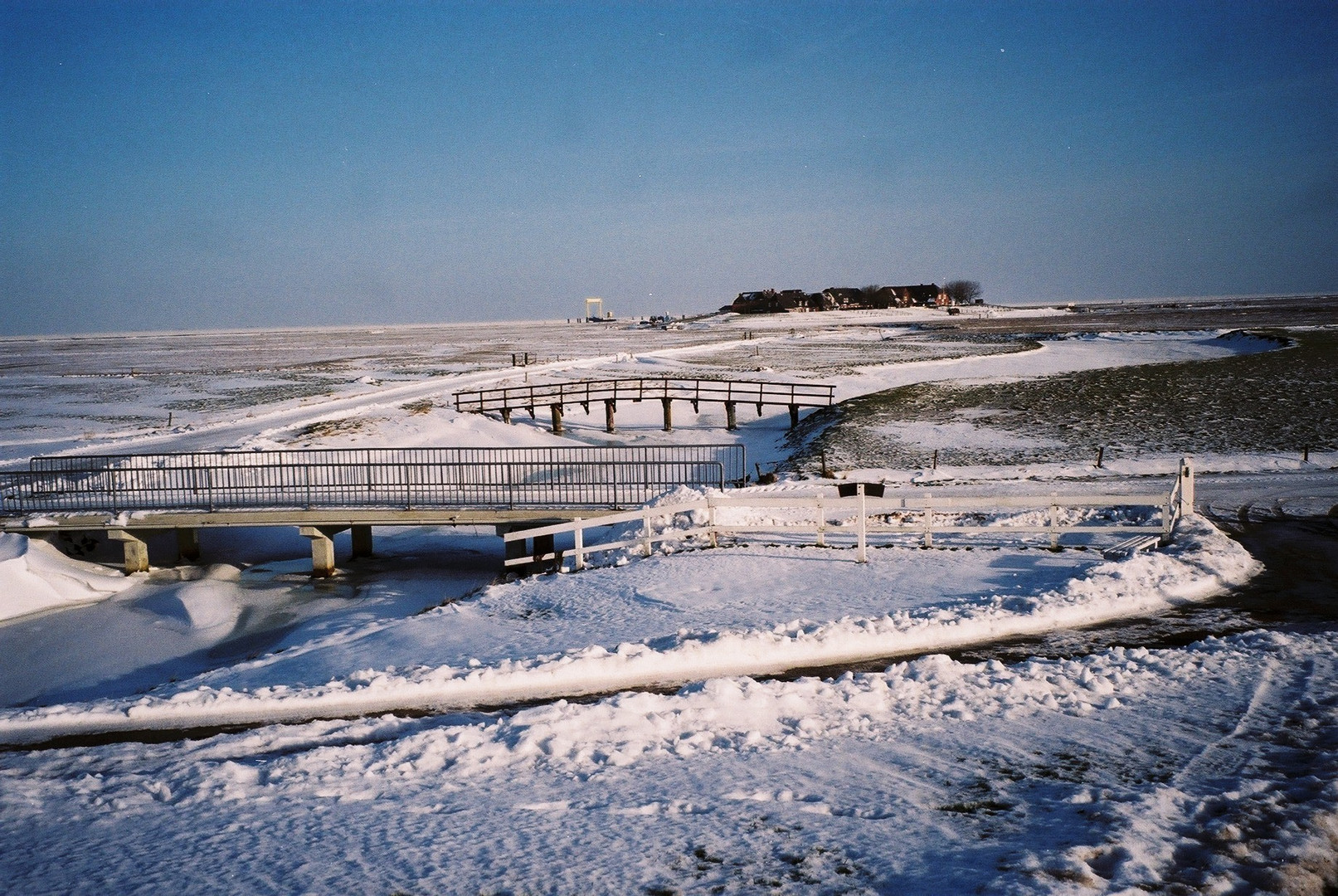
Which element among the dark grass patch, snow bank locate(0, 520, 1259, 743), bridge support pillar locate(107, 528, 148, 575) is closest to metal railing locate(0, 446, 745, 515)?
bridge support pillar locate(107, 528, 148, 575)

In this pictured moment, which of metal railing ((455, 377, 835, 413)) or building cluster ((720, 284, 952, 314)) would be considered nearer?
Result: metal railing ((455, 377, 835, 413))

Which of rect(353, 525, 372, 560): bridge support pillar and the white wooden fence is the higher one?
the white wooden fence

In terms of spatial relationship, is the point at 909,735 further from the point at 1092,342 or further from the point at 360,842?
the point at 1092,342

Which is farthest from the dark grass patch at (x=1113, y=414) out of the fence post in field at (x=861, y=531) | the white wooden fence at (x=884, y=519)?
the fence post in field at (x=861, y=531)

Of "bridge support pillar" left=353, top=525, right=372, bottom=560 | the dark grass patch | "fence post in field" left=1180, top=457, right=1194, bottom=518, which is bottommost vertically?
"bridge support pillar" left=353, top=525, right=372, bottom=560

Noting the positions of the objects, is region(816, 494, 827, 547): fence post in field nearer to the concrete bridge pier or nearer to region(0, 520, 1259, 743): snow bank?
region(0, 520, 1259, 743): snow bank

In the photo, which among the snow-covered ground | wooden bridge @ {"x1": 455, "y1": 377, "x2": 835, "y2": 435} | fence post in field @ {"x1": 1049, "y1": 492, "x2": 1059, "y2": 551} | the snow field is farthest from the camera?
wooden bridge @ {"x1": 455, "y1": 377, "x2": 835, "y2": 435}

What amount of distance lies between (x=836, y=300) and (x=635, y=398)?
482 feet

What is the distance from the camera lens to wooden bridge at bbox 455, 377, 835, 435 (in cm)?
4253

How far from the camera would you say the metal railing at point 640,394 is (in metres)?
43.0

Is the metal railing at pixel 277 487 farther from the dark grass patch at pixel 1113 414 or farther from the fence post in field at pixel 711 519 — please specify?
the dark grass patch at pixel 1113 414

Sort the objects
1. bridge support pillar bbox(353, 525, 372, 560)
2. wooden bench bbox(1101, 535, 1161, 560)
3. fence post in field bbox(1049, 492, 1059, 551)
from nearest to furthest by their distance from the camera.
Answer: wooden bench bbox(1101, 535, 1161, 560) < fence post in field bbox(1049, 492, 1059, 551) < bridge support pillar bbox(353, 525, 372, 560)

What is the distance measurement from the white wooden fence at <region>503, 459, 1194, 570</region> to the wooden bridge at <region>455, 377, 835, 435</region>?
20342 millimetres

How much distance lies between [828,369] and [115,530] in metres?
48.1
